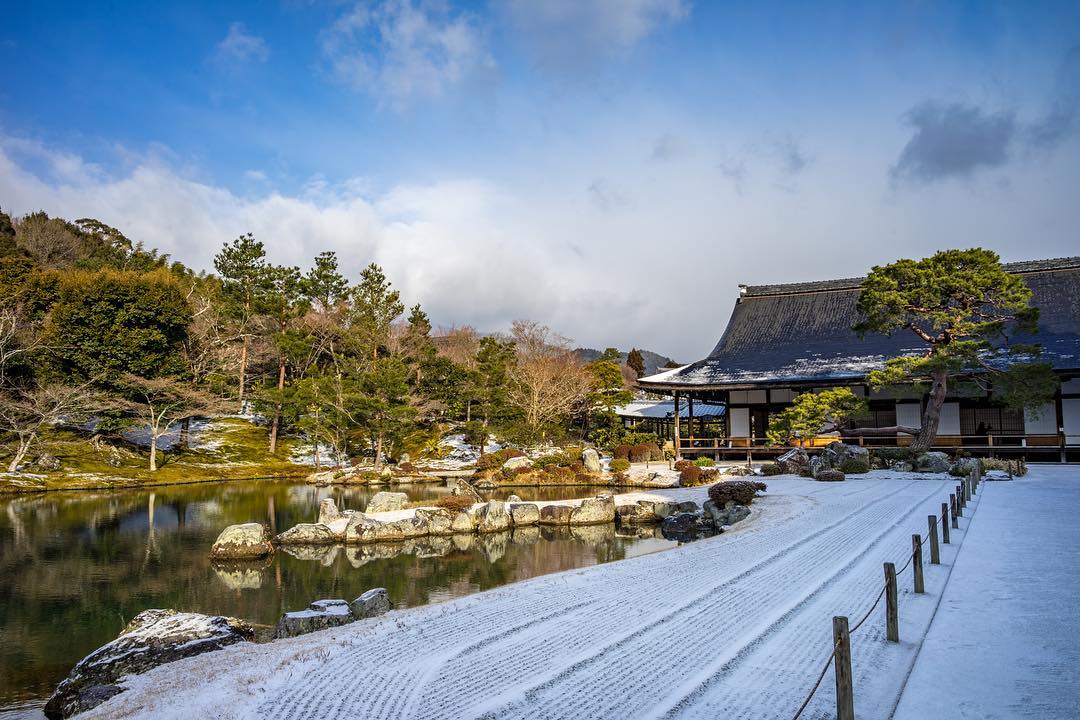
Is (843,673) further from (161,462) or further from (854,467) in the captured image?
(161,462)

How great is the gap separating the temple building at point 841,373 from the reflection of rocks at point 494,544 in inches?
484

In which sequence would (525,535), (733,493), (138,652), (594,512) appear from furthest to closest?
(594,512)
(733,493)
(525,535)
(138,652)

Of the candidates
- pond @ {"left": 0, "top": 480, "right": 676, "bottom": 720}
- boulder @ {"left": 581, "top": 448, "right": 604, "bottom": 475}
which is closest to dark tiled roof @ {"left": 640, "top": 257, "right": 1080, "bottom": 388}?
boulder @ {"left": 581, "top": 448, "right": 604, "bottom": 475}

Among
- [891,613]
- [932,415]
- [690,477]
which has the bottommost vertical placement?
[690,477]

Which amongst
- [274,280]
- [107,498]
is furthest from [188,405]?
[274,280]

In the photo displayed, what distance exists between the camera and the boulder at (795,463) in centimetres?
2034

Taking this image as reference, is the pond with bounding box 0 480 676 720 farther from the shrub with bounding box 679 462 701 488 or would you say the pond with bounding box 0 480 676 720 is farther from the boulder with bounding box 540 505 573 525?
the shrub with bounding box 679 462 701 488

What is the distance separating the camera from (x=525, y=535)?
13633 mm

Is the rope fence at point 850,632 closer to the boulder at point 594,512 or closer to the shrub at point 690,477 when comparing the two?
the boulder at point 594,512

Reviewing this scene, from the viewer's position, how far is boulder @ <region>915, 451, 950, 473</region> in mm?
18578

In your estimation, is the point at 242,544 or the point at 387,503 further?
the point at 387,503

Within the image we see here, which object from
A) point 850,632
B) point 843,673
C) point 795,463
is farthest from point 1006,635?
point 795,463

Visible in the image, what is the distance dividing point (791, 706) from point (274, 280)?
32.8 meters

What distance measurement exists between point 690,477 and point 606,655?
1539cm
